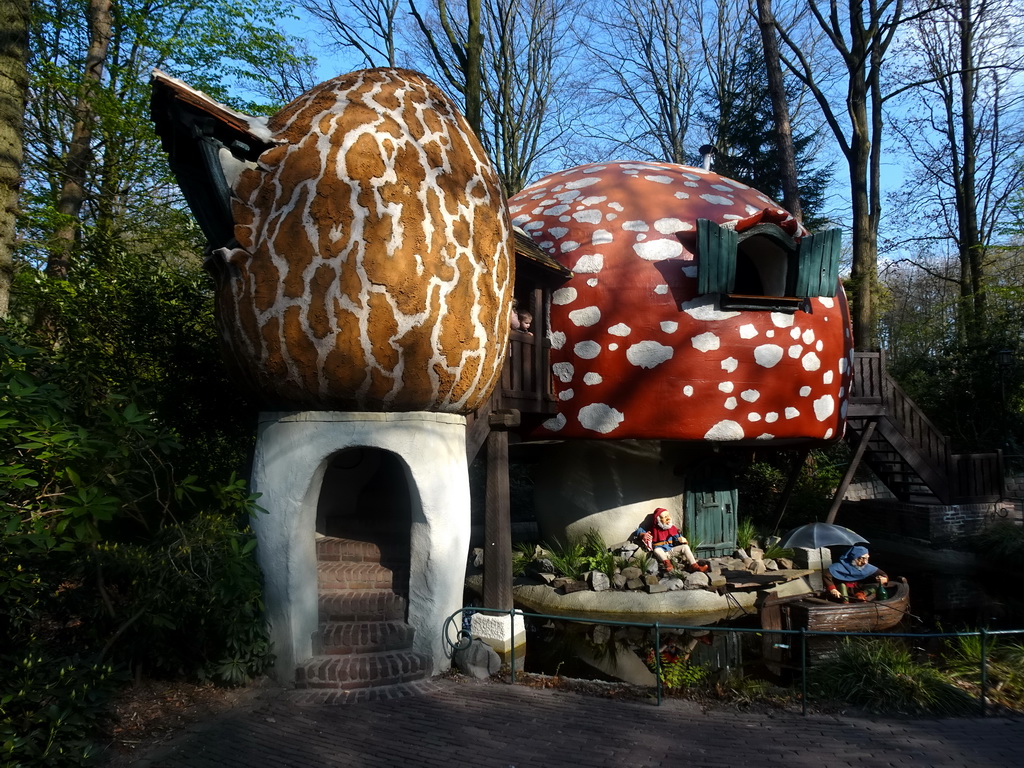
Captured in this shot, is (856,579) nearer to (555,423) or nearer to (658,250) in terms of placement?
(555,423)

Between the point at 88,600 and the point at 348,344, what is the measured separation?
2754 millimetres

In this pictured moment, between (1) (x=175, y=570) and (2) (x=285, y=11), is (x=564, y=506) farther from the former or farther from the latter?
(2) (x=285, y=11)

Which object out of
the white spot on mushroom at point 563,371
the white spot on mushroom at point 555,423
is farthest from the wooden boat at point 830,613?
the white spot on mushroom at point 563,371

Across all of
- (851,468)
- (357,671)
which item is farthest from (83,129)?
(851,468)

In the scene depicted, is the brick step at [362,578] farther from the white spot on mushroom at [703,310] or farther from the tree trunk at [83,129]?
the tree trunk at [83,129]

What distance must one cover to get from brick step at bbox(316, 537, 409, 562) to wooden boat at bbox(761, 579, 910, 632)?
3904 mm

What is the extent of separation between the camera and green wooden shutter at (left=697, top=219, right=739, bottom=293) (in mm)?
9727

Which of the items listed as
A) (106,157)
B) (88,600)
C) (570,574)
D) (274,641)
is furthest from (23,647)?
(106,157)

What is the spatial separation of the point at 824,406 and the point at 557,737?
23.4ft

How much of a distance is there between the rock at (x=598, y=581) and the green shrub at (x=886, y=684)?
420 centimetres

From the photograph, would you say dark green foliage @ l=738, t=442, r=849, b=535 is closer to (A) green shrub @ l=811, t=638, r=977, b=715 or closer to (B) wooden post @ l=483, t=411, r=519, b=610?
(B) wooden post @ l=483, t=411, r=519, b=610

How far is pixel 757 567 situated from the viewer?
11.7 meters

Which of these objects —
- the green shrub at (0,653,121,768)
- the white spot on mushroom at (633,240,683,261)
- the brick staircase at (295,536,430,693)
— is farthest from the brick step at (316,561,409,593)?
the white spot on mushroom at (633,240,683,261)

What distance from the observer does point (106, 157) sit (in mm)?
13344
